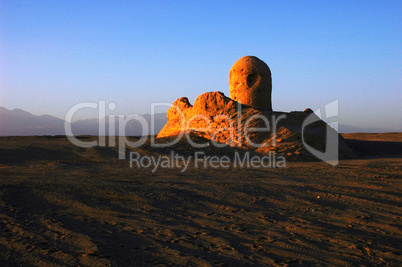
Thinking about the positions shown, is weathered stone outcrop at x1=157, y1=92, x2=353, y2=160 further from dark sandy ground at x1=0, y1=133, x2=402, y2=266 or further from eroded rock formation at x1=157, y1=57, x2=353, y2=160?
dark sandy ground at x1=0, y1=133, x2=402, y2=266

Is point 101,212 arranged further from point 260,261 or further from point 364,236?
point 364,236

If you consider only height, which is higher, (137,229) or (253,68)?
(253,68)

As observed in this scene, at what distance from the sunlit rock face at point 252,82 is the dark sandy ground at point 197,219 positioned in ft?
24.3

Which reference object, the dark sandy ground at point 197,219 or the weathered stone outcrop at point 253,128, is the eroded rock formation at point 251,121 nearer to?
the weathered stone outcrop at point 253,128

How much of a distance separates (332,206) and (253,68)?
10.4 metres

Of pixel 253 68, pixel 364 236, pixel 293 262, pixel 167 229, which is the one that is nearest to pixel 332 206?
pixel 364 236

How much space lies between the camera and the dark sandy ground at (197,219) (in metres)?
2.90

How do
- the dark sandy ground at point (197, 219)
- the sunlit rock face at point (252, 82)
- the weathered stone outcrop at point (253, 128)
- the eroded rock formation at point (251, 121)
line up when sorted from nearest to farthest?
the dark sandy ground at point (197, 219)
the weathered stone outcrop at point (253, 128)
the eroded rock formation at point (251, 121)
the sunlit rock face at point (252, 82)

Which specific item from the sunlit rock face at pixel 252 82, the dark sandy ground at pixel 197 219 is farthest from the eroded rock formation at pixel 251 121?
the dark sandy ground at pixel 197 219

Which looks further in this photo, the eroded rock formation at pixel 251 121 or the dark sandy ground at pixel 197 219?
the eroded rock formation at pixel 251 121

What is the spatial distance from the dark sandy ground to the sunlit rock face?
740cm

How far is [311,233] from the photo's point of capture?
11.7 ft

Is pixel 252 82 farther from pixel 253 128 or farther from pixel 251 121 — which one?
pixel 253 128

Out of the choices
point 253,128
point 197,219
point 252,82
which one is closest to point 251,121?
point 253,128
